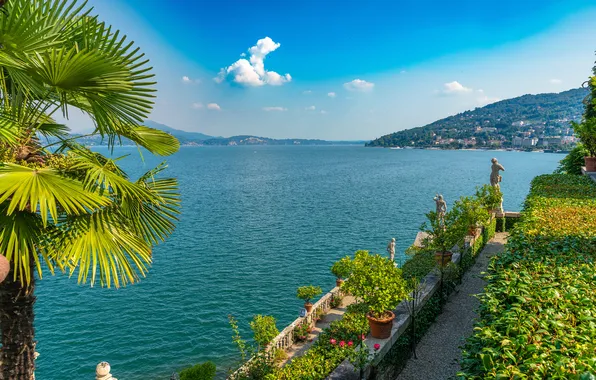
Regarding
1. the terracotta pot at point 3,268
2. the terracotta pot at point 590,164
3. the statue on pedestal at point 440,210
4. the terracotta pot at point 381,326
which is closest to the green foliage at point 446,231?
the statue on pedestal at point 440,210

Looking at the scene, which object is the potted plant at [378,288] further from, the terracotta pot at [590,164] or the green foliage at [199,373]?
the terracotta pot at [590,164]

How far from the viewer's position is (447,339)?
37.5 ft

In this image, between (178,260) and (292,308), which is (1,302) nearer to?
(292,308)

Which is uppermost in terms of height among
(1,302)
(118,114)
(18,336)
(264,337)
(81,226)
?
(118,114)

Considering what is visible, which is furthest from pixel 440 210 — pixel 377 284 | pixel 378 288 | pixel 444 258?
pixel 377 284

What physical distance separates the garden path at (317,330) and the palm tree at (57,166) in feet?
31.6

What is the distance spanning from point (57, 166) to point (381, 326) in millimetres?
8378

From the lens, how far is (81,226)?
16.3 feet

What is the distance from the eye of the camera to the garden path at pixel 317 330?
13.5 m

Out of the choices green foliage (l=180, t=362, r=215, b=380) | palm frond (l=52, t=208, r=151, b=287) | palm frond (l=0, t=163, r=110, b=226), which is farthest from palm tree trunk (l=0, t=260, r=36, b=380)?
green foliage (l=180, t=362, r=215, b=380)

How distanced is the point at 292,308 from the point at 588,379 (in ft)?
65.0

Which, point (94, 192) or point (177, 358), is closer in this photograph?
point (94, 192)

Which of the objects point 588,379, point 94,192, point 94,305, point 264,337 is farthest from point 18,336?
point 94,305

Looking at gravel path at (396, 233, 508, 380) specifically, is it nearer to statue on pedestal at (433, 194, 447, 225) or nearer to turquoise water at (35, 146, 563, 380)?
statue on pedestal at (433, 194, 447, 225)
